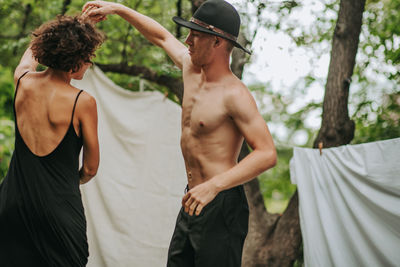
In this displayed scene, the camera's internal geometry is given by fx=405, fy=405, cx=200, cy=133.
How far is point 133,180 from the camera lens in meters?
4.11

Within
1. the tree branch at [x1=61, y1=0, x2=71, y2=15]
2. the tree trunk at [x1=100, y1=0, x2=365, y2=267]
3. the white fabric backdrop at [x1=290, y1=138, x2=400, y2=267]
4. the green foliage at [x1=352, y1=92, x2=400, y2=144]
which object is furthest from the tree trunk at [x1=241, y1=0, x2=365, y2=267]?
the tree branch at [x1=61, y1=0, x2=71, y2=15]

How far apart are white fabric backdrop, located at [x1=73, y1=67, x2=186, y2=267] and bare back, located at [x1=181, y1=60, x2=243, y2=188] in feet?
6.25

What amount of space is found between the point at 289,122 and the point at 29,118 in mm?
4332

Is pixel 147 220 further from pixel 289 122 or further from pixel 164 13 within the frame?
pixel 164 13

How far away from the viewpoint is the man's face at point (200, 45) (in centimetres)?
207

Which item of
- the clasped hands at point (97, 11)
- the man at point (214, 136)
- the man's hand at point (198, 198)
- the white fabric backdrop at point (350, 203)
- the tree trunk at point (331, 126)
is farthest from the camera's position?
the tree trunk at point (331, 126)

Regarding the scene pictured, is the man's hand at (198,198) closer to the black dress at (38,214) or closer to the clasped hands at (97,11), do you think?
the black dress at (38,214)

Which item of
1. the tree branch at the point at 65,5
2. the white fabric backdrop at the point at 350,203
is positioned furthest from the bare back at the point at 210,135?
the tree branch at the point at 65,5

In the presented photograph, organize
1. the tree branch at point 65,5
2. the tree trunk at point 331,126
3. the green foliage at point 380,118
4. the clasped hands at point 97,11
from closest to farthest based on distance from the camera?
the clasped hands at point 97,11 → the tree trunk at point 331,126 → the green foliage at point 380,118 → the tree branch at point 65,5

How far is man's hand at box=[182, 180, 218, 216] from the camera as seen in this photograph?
1.57 metres

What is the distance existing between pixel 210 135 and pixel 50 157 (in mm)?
763

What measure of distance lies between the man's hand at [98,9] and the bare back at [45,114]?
679 millimetres

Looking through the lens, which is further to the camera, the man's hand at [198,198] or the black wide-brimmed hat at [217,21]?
the black wide-brimmed hat at [217,21]

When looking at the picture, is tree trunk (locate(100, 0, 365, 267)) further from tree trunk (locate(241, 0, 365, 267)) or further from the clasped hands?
the clasped hands
